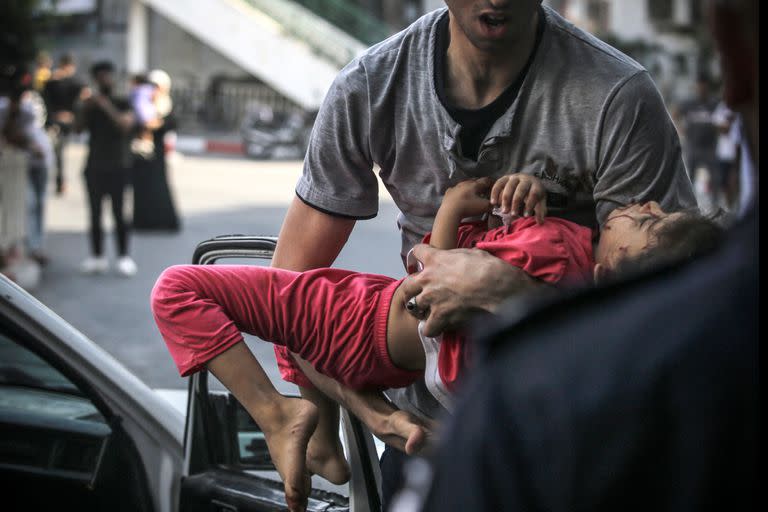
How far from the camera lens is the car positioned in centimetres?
248

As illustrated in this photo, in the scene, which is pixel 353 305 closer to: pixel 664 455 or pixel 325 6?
pixel 664 455

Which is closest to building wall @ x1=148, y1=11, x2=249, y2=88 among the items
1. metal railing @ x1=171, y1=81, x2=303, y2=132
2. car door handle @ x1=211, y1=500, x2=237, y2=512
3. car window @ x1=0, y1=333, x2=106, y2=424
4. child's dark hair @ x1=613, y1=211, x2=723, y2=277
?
metal railing @ x1=171, y1=81, x2=303, y2=132

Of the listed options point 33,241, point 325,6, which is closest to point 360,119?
point 33,241

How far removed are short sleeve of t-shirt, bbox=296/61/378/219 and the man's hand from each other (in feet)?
1.34

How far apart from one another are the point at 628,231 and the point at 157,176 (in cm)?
899

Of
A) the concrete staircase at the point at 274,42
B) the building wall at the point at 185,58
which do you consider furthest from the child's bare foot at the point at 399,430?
the building wall at the point at 185,58

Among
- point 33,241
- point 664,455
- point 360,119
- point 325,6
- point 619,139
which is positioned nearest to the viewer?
point 664,455

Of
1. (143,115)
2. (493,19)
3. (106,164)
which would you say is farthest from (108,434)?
(143,115)

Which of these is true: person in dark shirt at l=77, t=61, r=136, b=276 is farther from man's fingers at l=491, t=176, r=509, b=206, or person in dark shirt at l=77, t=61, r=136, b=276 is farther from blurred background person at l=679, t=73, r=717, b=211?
man's fingers at l=491, t=176, r=509, b=206

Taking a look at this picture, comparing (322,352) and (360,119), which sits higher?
(360,119)

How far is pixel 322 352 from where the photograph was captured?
2.29 m

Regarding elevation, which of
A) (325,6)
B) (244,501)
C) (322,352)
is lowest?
(244,501)

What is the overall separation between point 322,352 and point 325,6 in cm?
2607

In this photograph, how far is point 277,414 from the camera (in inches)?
89.8
